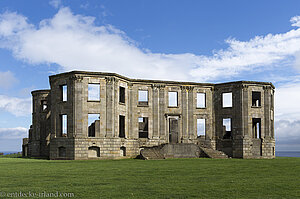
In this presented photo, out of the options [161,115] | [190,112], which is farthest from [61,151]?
[190,112]

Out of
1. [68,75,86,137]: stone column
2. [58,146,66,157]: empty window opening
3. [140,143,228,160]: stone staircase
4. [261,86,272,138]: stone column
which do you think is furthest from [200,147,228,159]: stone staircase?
[58,146,66,157]: empty window opening

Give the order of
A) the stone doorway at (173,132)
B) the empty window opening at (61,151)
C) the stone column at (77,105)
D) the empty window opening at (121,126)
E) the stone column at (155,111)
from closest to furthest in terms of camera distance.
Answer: the stone column at (77,105), the empty window opening at (61,151), the empty window opening at (121,126), the stone column at (155,111), the stone doorway at (173,132)

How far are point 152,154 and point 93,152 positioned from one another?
5736 millimetres

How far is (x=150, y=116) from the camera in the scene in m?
38.1

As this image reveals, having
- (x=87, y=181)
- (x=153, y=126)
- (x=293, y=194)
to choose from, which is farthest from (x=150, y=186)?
(x=153, y=126)

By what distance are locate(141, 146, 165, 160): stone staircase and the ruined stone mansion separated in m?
2.50

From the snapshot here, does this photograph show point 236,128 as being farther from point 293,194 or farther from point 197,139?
point 293,194

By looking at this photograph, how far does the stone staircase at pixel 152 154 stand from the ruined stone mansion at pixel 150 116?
2.50m

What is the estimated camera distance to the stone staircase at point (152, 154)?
106ft

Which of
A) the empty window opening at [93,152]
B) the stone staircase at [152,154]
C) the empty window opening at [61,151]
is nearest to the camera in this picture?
the stone staircase at [152,154]

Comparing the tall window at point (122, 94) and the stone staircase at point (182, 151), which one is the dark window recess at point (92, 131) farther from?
the stone staircase at point (182, 151)

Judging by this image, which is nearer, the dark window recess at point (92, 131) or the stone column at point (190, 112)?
the dark window recess at point (92, 131)

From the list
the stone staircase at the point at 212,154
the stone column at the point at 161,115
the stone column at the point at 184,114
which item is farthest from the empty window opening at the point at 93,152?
the stone staircase at the point at 212,154

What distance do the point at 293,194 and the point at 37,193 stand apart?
26.2 feet
